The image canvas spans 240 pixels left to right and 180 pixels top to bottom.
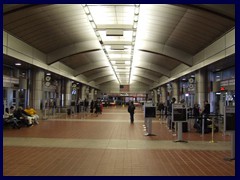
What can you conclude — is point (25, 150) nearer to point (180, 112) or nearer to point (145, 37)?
point (180, 112)

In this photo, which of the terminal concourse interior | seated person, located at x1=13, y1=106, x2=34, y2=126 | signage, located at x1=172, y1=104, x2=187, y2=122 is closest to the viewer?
the terminal concourse interior

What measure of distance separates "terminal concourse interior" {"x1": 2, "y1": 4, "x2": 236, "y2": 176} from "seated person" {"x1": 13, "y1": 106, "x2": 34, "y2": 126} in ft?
2.12

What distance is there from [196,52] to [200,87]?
2555 mm

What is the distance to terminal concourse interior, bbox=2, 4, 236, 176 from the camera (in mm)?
7395

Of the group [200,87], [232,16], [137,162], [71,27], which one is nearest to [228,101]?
[200,87]

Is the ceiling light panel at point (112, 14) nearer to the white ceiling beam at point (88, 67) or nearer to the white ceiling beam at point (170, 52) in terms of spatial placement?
the white ceiling beam at point (170, 52)

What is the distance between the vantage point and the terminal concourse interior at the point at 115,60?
24.3 ft

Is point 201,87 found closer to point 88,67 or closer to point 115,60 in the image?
point 115,60

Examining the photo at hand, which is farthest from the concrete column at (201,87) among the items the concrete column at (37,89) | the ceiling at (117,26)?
the concrete column at (37,89)

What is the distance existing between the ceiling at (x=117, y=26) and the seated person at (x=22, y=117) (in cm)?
419

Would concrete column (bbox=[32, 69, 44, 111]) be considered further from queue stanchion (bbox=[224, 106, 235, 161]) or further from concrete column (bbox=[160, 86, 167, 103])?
concrete column (bbox=[160, 86, 167, 103])

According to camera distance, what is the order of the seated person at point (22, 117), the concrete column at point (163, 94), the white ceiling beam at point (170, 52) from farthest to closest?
the concrete column at point (163, 94)
the white ceiling beam at point (170, 52)
the seated person at point (22, 117)

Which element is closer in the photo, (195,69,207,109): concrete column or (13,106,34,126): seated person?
(13,106,34,126): seated person

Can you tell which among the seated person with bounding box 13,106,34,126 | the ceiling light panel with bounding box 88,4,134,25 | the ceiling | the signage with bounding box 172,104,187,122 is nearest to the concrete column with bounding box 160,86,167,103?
the ceiling
